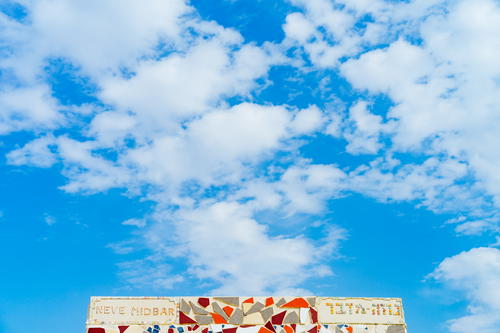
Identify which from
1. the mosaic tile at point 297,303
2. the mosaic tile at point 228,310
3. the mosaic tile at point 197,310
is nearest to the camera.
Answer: the mosaic tile at point 197,310

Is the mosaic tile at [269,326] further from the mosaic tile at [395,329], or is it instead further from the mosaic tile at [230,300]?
the mosaic tile at [395,329]

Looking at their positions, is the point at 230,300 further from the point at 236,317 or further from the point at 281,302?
the point at 281,302

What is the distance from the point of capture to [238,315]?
22.4 meters

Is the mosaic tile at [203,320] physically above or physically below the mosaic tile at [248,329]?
above

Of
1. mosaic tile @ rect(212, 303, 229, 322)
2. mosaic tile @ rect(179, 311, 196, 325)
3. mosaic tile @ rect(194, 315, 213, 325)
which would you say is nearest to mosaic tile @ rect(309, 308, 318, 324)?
mosaic tile @ rect(212, 303, 229, 322)

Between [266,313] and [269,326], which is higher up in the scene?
[266,313]

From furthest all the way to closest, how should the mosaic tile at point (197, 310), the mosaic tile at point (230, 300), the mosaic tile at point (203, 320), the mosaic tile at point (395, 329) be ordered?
the mosaic tile at point (395, 329) < the mosaic tile at point (230, 300) < the mosaic tile at point (197, 310) < the mosaic tile at point (203, 320)

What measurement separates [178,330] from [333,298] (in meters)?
5.85

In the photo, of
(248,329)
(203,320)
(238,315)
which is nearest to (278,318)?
(248,329)

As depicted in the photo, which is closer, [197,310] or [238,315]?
[197,310]

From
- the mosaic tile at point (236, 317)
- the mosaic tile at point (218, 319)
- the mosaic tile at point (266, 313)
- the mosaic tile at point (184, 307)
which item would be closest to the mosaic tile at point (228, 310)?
the mosaic tile at point (236, 317)

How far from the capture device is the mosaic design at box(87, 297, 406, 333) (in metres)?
22.0

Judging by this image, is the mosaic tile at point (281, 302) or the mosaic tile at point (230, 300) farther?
the mosaic tile at point (281, 302)

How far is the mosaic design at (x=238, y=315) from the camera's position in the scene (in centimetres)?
2205
